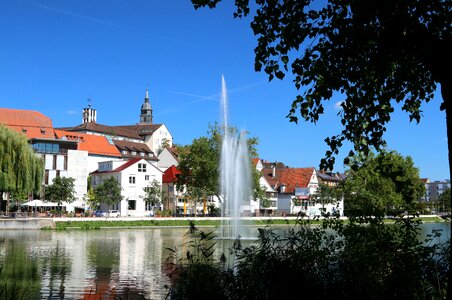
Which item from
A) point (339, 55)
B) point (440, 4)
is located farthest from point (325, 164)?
point (440, 4)

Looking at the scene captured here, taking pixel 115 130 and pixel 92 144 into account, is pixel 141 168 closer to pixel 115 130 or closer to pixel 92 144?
pixel 92 144

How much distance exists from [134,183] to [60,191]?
13496mm

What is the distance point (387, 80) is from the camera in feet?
31.4

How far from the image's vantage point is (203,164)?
79062 millimetres

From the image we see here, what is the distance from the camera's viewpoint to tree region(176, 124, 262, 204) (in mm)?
78562

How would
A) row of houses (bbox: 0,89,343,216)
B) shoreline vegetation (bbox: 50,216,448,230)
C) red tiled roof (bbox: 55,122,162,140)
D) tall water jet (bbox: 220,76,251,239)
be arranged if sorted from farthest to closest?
red tiled roof (bbox: 55,122,162,140) < row of houses (bbox: 0,89,343,216) < shoreline vegetation (bbox: 50,216,448,230) < tall water jet (bbox: 220,76,251,239)

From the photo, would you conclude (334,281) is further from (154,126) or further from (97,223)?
(154,126)

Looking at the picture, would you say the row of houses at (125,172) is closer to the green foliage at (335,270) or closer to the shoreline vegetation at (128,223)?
the shoreline vegetation at (128,223)

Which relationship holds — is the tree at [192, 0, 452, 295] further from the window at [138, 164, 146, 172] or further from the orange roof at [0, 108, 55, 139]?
the orange roof at [0, 108, 55, 139]

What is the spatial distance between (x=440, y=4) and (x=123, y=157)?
4102 inches

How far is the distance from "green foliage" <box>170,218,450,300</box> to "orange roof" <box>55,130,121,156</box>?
92.4m

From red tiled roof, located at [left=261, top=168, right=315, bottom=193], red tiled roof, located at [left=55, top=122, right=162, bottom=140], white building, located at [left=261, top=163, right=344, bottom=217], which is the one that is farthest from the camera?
red tiled roof, located at [left=55, top=122, right=162, bottom=140]

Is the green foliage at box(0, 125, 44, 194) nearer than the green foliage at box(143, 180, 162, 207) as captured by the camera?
Yes

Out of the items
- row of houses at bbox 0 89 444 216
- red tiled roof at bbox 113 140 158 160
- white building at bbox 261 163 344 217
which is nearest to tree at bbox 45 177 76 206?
row of houses at bbox 0 89 444 216
